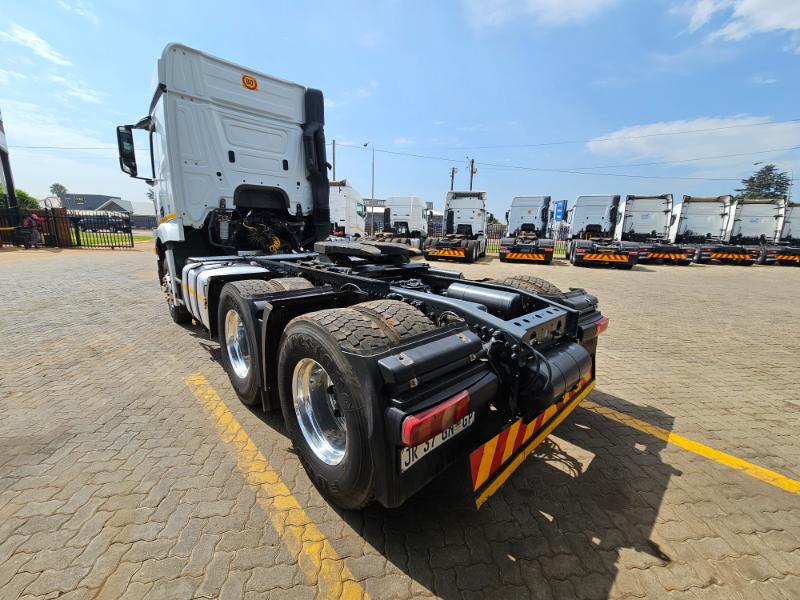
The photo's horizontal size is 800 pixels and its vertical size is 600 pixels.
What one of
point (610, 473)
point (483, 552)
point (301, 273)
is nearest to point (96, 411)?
point (301, 273)

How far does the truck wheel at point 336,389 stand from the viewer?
1.83 meters

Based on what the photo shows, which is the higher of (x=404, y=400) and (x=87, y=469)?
(x=404, y=400)

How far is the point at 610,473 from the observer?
8.48ft

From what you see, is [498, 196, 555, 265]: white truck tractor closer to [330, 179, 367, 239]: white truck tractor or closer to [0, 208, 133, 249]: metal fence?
[330, 179, 367, 239]: white truck tractor

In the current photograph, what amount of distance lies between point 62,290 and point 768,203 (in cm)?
3193

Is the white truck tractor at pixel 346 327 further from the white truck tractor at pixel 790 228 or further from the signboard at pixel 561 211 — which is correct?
the white truck tractor at pixel 790 228

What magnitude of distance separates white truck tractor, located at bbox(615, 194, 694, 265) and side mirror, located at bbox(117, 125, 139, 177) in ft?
66.8

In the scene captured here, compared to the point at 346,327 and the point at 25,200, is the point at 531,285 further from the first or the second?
the point at 25,200

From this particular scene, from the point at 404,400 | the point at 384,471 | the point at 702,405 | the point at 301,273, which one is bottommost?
the point at 702,405

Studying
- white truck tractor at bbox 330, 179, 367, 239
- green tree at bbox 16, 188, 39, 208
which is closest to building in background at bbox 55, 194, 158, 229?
green tree at bbox 16, 188, 39, 208

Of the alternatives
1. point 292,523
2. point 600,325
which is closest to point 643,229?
point 600,325

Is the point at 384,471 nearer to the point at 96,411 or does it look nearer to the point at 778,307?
the point at 96,411

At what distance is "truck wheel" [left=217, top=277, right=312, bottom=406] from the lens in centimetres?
304

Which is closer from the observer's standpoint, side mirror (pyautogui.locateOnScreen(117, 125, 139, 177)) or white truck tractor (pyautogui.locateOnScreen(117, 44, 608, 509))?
white truck tractor (pyautogui.locateOnScreen(117, 44, 608, 509))
